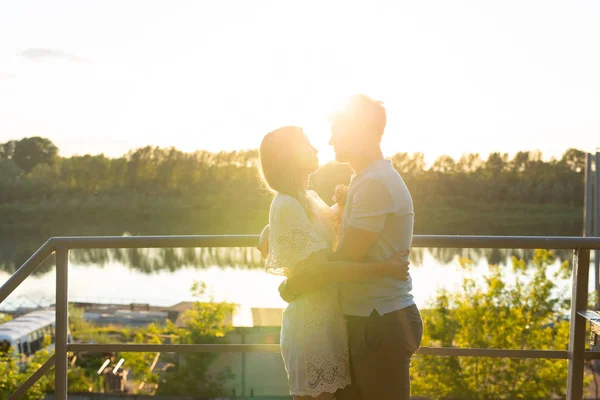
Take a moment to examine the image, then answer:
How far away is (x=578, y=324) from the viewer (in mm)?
2432

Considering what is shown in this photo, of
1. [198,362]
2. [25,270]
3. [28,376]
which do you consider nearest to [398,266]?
[25,270]

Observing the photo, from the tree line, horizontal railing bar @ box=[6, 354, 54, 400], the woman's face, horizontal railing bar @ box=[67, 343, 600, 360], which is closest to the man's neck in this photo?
the woman's face

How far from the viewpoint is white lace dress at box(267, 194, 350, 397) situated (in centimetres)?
182

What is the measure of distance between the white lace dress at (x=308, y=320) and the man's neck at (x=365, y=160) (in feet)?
0.68

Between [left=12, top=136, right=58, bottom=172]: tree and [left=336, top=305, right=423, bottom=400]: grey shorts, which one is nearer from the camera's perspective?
[left=336, top=305, right=423, bottom=400]: grey shorts

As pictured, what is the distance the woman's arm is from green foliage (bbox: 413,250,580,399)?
21183 mm

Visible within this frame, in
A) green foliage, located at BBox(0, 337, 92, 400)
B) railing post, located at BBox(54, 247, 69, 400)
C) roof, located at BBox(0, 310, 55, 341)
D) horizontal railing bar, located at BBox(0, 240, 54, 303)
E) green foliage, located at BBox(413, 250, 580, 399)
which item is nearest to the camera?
horizontal railing bar, located at BBox(0, 240, 54, 303)

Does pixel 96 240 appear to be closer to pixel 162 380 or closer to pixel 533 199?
pixel 162 380

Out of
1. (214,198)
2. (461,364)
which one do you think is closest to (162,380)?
(461,364)

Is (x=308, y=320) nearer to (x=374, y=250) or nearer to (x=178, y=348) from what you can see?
(x=374, y=250)

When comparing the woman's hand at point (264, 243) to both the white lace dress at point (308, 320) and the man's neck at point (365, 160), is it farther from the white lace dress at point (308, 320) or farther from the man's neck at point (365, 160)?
the man's neck at point (365, 160)

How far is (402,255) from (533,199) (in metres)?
44.1

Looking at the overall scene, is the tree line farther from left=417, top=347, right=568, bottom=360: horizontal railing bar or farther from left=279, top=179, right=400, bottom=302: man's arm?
left=279, top=179, right=400, bottom=302: man's arm

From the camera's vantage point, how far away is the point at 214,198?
4853 centimetres
